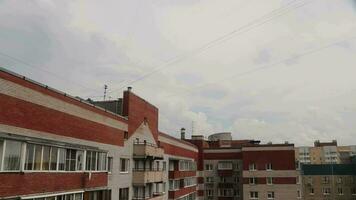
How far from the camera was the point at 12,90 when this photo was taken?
19344 mm

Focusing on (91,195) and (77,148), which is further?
(91,195)

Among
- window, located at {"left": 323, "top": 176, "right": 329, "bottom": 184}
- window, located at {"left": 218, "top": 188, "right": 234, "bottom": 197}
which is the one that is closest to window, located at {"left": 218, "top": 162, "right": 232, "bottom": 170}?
window, located at {"left": 218, "top": 188, "right": 234, "bottom": 197}

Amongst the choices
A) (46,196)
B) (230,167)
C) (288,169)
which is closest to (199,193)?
(230,167)

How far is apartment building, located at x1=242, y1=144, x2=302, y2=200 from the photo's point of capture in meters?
59.3

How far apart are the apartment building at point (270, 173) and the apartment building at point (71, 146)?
23.6m

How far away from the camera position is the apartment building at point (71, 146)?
1886cm

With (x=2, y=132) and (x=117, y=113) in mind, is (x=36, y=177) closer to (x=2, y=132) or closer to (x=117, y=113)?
(x=2, y=132)

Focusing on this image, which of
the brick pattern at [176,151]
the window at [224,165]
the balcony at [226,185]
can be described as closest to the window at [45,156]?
the brick pattern at [176,151]

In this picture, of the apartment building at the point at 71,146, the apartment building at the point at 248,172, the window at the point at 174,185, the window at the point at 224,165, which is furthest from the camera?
the window at the point at 224,165

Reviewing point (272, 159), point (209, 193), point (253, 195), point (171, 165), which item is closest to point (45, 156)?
point (171, 165)

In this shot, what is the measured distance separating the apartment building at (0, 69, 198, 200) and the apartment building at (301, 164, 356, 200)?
182 ft

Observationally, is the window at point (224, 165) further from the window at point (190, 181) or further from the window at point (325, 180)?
the window at point (325, 180)

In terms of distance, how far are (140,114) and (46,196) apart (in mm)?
17705

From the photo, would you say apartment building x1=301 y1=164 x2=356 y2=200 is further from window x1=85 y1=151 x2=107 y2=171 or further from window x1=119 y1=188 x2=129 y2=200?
window x1=85 y1=151 x2=107 y2=171
